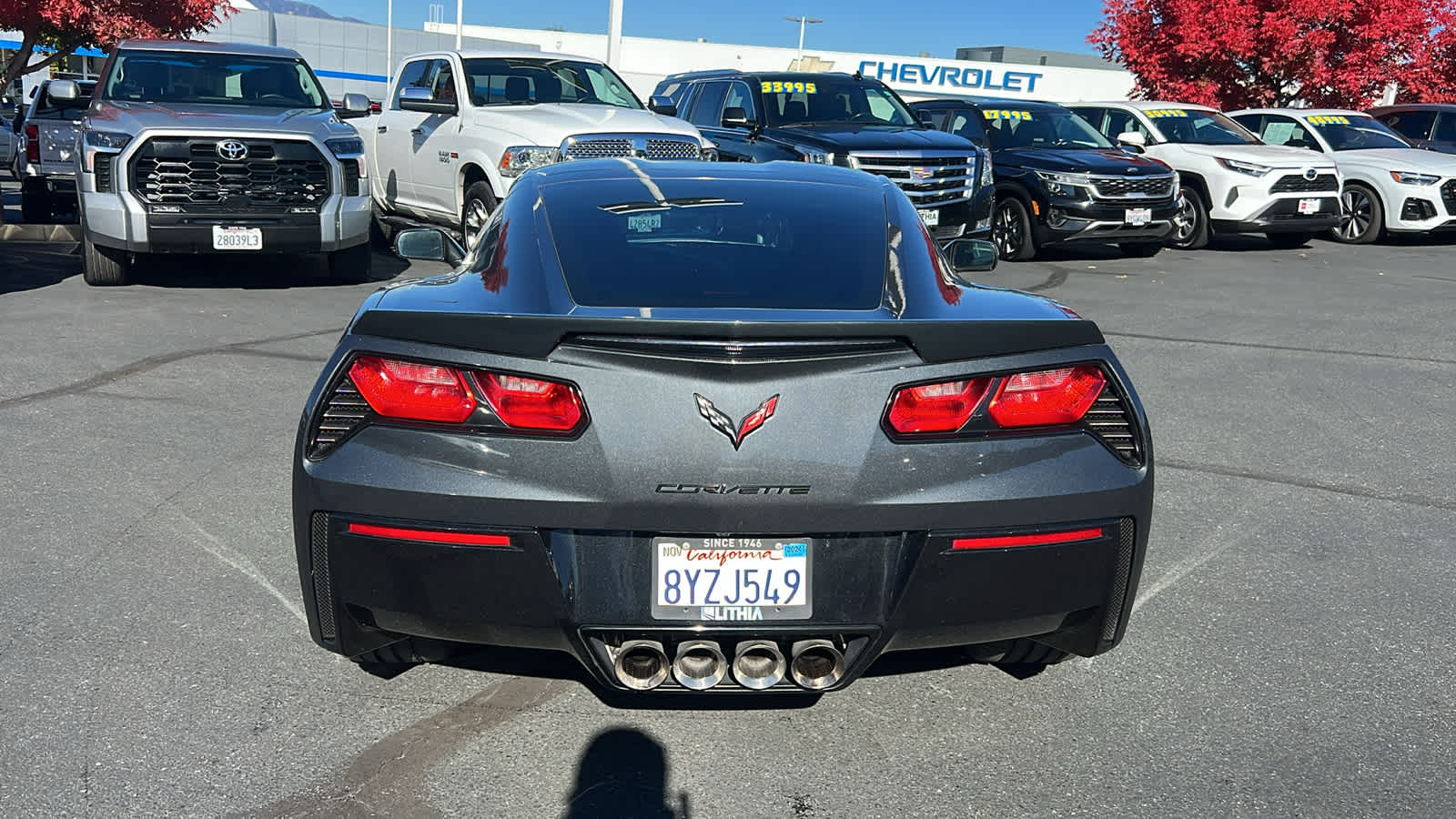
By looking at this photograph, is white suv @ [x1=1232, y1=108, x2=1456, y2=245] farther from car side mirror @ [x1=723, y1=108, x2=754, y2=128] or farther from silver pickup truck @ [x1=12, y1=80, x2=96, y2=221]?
silver pickup truck @ [x1=12, y1=80, x2=96, y2=221]

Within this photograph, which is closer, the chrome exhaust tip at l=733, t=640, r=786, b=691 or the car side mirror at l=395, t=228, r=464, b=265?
the chrome exhaust tip at l=733, t=640, r=786, b=691

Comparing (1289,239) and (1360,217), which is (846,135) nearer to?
(1289,239)

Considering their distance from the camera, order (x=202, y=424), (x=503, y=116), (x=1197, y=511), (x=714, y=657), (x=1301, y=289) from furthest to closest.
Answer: (x=1301, y=289) → (x=503, y=116) → (x=202, y=424) → (x=1197, y=511) → (x=714, y=657)

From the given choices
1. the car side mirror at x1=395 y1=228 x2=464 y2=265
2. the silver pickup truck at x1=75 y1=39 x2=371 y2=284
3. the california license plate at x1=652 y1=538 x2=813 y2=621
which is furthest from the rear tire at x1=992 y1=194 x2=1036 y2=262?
the california license plate at x1=652 y1=538 x2=813 y2=621

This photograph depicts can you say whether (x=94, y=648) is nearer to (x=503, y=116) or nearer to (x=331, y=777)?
(x=331, y=777)

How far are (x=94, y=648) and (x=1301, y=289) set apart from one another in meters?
12.1

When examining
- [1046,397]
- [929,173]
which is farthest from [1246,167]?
[1046,397]

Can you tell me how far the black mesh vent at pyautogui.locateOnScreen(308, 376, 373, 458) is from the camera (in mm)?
3145

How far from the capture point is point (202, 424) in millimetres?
6496

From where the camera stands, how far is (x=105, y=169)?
10.3 meters

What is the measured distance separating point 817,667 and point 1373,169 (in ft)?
57.9

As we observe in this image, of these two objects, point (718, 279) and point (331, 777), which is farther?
point (718, 279)

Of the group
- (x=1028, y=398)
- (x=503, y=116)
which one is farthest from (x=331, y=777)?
Answer: (x=503, y=116)

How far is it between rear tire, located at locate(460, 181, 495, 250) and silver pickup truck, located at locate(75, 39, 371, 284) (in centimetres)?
85
